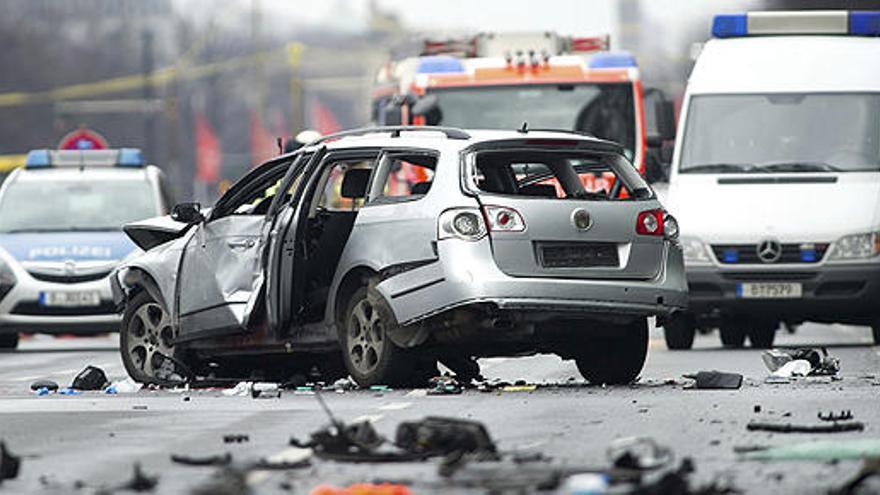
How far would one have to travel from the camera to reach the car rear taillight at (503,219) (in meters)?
15.8

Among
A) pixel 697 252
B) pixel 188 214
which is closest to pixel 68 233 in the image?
pixel 697 252

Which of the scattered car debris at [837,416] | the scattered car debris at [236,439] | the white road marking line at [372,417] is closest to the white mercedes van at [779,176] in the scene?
the white road marking line at [372,417]

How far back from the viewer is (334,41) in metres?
196

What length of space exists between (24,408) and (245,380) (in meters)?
2.92

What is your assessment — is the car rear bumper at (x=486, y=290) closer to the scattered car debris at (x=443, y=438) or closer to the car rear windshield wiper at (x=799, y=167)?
the scattered car debris at (x=443, y=438)

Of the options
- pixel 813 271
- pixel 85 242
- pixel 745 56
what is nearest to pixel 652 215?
pixel 813 271

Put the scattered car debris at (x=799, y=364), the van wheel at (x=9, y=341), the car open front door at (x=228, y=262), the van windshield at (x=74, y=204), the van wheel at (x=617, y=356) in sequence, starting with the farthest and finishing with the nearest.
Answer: the van windshield at (x=74, y=204) < the van wheel at (x=9, y=341) < the scattered car debris at (x=799, y=364) < the car open front door at (x=228, y=262) < the van wheel at (x=617, y=356)

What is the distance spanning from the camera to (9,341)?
2744cm

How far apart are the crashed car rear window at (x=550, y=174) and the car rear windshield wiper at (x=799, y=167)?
669 centimetres

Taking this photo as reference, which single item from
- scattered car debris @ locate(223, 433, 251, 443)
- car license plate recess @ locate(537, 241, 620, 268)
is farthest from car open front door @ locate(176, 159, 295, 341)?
scattered car debris @ locate(223, 433, 251, 443)

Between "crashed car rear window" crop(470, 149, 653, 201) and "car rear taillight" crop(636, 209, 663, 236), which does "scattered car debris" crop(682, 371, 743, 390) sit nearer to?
"car rear taillight" crop(636, 209, 663, 236)

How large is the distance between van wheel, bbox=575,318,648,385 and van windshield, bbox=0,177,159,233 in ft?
36.6

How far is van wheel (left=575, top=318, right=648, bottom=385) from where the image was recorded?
659 inches

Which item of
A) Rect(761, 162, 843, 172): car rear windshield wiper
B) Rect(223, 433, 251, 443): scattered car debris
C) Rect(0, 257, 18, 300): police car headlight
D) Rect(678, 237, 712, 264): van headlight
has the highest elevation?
Rect(223, 433, 251, 443): scattered car debris
